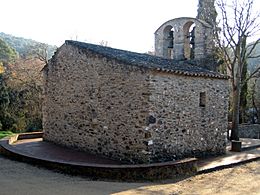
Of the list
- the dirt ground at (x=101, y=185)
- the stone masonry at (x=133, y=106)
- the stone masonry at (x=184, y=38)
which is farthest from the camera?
the stone masonry at (x=184, y=38)

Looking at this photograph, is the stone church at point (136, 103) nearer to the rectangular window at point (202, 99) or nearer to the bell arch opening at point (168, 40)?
the rectangular window at point (202, 99)

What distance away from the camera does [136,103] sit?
35.7 ft

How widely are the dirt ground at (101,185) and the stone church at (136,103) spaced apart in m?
1.86

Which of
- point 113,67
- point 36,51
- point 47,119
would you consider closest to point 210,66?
point 113,67

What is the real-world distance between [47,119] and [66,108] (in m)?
1.80

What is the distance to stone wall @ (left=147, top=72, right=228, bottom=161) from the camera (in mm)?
10914

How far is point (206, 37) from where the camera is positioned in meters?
15.2

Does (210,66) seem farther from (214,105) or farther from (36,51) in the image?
(36,51)

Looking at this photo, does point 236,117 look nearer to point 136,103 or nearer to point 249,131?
point 249,131

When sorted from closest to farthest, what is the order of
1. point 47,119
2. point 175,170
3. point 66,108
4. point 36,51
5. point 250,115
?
point 175,170, point 66,108, point 47,119, point 36,51, point 250,115

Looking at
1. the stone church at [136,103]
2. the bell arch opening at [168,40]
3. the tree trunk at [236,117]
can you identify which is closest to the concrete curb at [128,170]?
the stone church at [136,103]

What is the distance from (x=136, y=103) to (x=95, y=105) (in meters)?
2.12

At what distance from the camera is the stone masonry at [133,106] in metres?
10.8

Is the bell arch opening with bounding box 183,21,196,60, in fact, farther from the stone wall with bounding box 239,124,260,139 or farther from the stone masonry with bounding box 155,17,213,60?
the stone wall with bounding box 239,124,260,139
